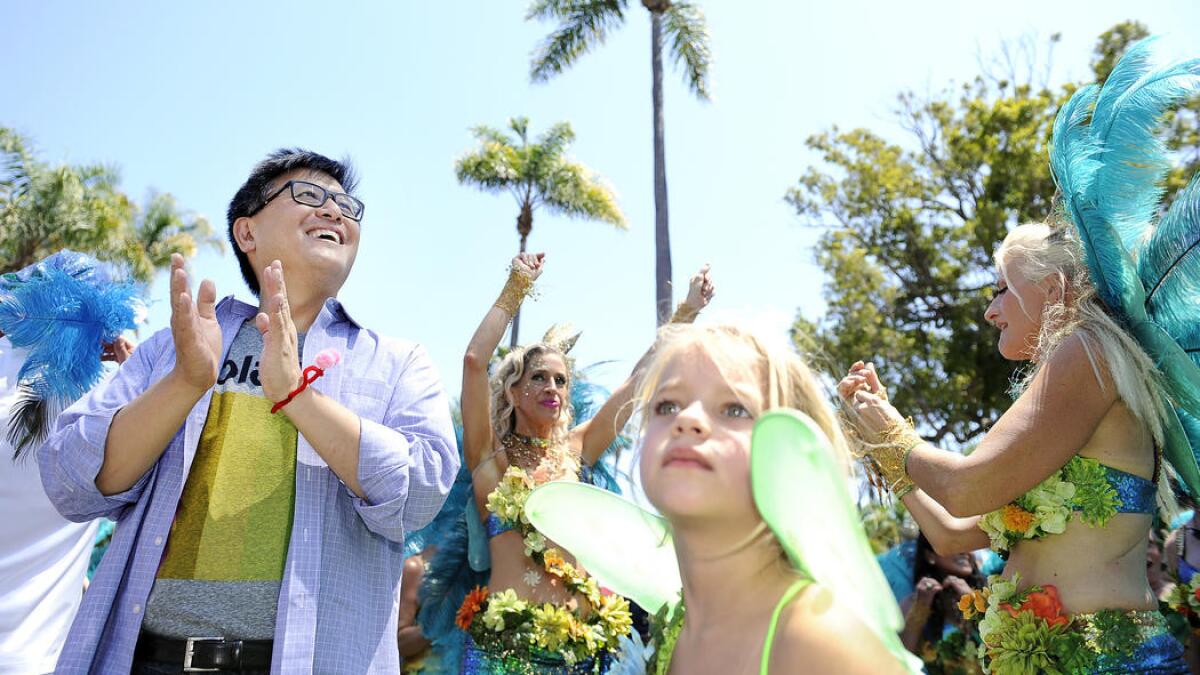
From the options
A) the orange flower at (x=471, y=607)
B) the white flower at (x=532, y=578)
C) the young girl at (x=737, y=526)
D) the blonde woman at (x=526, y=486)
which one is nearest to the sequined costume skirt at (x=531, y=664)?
the blonde woman at (x=526, y=486)

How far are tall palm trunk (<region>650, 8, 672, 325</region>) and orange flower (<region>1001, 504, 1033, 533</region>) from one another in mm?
11077

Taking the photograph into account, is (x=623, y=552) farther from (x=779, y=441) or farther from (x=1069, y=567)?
(x=1069, y=567)

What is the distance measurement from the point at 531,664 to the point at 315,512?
1876mm

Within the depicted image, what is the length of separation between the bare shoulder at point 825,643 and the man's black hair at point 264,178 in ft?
7.12

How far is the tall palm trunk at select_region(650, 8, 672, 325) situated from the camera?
14797 mm

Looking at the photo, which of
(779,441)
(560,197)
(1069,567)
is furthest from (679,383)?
(560,197)

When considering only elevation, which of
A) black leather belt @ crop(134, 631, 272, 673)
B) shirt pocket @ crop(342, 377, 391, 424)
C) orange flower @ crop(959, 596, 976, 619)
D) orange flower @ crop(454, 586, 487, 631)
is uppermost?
shirt pocket @ crop(342, 377, 391, 424)

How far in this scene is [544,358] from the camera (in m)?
4.90

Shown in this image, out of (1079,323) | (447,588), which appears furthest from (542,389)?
(1079,323)

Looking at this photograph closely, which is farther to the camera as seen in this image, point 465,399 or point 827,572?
point 465,399

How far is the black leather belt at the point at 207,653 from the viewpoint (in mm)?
A: 2285

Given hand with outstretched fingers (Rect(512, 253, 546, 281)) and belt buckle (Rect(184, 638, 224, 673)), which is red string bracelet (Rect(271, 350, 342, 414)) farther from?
hand with outstretched fingers (Rect(512, 253, 546, 281))

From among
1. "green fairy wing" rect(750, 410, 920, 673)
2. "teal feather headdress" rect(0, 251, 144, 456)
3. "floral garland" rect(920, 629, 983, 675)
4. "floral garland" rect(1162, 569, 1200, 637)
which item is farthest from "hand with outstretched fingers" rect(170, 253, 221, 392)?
"floral garland" rect(920, 629, 983, 675)

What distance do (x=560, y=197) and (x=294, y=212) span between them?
62.9 feet
